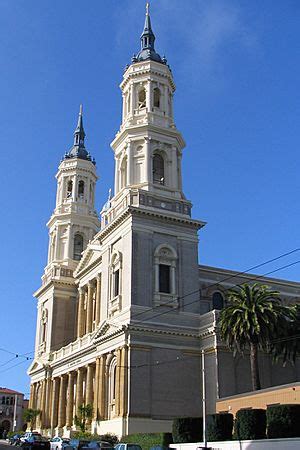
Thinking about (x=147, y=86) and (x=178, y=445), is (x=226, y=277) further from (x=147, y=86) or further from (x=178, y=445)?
(x=178, y=445)

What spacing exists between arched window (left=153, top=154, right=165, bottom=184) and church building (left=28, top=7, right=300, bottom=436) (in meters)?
0.10

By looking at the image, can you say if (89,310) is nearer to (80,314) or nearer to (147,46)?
(80,314)

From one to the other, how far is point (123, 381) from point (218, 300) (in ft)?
50.3

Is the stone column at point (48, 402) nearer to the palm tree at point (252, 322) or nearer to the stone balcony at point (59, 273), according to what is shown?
the stone balcony at point (59, 273)

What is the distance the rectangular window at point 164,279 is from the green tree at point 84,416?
39.6 ft

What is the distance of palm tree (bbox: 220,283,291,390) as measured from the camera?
45.3 meters

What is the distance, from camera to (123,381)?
156 feet

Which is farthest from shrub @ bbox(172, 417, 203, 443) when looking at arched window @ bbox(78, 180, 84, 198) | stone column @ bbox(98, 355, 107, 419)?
arched window @ bbox(78, 180, 84, 198)

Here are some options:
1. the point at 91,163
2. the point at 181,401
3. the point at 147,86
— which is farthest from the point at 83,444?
the point at 91,163

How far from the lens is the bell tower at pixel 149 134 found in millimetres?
57344

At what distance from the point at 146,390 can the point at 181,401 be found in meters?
3.34

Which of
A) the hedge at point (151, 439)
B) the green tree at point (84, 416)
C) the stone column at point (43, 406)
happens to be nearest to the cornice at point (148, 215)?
the green tree at point (84, 416)

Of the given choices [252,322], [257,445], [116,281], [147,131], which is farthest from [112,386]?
[147,131]

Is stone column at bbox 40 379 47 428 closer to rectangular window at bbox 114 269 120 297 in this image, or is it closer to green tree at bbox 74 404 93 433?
green tree at bbox 74 404 93 433
